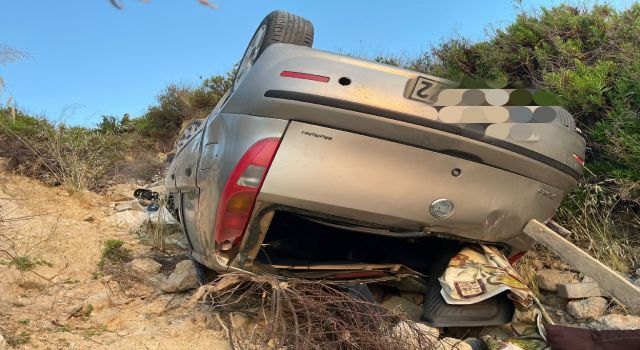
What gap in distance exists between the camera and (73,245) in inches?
205

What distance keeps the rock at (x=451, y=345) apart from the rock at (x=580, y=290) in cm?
121

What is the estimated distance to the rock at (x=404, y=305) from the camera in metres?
3.44

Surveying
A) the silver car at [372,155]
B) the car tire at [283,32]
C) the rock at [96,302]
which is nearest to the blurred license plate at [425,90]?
the silver car at [372,155]

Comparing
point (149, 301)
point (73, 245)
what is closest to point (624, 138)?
point (149, 301)

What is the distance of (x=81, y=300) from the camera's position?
142 inches

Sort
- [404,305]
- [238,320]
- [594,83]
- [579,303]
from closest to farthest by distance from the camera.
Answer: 1. [238,320]
2. [579,303]
3. [404,305]
4. [594,83]

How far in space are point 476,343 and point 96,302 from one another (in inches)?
94.7

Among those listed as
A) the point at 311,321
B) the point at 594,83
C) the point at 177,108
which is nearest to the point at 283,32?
the point at 311,321

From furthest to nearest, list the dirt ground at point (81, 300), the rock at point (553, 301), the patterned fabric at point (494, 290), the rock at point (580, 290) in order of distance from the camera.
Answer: the rock at point (553, 301) < the rock at point (580, 290) < the dirt ground at point (81, 300) < the patterned fabric at point (494, 290)

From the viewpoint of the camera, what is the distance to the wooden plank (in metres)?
2.61

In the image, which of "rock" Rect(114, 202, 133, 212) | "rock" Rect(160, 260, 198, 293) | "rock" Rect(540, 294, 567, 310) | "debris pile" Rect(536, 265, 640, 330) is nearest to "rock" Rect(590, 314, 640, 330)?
"debris pile" Rect(536, 265, 640, 330)

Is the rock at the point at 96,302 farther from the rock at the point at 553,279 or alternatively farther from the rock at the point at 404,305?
the rock at the point at 553,279

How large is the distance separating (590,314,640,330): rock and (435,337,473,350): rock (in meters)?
0.87

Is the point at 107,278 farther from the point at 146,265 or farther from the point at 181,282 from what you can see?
the point at 181,282
